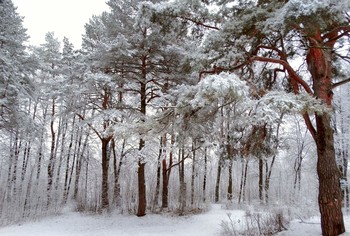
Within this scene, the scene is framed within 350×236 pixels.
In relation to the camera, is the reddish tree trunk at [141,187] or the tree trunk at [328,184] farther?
the reddish tree trunk at [141,187]

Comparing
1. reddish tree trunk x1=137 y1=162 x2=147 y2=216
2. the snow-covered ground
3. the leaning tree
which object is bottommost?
the snow-covered ground

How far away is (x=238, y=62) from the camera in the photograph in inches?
250

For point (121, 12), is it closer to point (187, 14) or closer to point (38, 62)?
point (38, 62)

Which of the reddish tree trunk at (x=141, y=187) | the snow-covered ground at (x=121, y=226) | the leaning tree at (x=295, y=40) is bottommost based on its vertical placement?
the snow-covered ground at (x=121, y=226)

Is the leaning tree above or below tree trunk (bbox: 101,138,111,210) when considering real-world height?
above

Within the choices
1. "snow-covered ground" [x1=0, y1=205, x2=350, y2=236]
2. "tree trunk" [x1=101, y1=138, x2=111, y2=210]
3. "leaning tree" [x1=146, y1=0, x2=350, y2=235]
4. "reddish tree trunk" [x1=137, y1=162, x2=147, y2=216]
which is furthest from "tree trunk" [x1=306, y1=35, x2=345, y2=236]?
"tree trunk" [x1=101, y1=138, x2=111, y2=210]

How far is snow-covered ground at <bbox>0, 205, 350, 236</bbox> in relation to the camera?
29.7 feet

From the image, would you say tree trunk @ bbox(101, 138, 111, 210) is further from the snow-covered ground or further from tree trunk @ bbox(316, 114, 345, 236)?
tree trunk @ bbox(316, 114, 345, 236)

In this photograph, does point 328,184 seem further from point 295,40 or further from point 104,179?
point 104,179

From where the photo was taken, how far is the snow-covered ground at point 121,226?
357 inches

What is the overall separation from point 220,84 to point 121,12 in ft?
29.1

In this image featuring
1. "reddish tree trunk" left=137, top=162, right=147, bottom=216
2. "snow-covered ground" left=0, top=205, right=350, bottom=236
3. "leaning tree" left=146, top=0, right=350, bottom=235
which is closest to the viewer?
"leaning tree" left=146, top=0, right=350, bottom=235

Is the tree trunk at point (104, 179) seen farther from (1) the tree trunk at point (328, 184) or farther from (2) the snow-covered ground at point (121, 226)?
(1) the tree trunk at point (328, 184)

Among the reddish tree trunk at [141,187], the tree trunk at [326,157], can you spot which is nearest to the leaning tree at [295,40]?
the tree trunk at [326,157]
